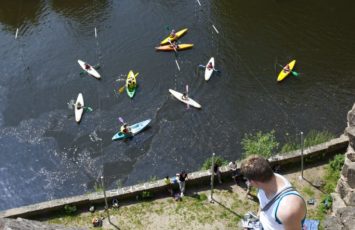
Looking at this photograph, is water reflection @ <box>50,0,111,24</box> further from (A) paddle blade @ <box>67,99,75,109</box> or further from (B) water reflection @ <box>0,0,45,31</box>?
(A) paddle blade @ <box>67,99,75,109</box>

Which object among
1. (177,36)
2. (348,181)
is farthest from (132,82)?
(348,181)

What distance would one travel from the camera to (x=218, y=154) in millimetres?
23359

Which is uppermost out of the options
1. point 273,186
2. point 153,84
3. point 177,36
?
point 273,186

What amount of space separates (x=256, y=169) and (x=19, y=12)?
35023 millimetres

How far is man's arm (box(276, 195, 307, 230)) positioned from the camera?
6562 mm

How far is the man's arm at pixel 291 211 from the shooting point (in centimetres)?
656

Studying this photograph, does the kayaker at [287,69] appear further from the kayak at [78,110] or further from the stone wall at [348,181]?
the stone wall at [348,181]

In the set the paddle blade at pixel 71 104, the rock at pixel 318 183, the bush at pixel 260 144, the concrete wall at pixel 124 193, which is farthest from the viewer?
the paddle blade at pixel 71 104

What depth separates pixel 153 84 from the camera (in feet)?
92.9

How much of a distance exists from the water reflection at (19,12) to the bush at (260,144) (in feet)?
67.8

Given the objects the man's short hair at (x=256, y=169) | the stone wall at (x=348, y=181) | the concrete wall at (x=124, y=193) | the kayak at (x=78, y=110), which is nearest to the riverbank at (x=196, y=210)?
the concrete wall at (x=124, y=193)

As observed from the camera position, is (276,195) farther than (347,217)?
No

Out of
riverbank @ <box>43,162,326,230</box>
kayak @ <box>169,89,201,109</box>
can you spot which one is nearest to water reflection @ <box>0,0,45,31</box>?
kayak @ <box>169,89,201,109</box>

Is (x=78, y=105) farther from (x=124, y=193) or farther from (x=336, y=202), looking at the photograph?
(x=336, y=202)
